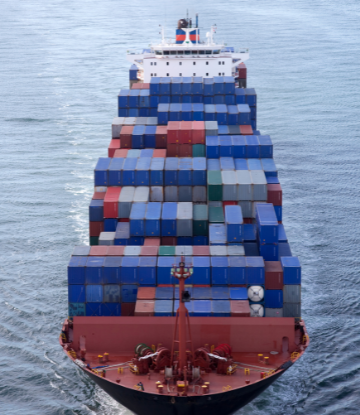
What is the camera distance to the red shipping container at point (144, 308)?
1204 inches

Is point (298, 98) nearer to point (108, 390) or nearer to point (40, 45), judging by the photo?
point (40, 45)

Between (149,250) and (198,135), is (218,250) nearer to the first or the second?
(149,250)

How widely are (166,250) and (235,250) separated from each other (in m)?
3.65

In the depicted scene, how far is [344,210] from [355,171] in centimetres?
957

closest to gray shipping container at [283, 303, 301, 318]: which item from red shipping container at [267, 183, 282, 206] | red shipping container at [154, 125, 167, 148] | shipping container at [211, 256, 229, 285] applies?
shipping container at [211, 256, 229, 285]

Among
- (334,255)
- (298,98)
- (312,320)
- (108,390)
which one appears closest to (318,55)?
(298,98)

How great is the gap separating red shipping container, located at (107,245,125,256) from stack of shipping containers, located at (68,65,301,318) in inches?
2.1

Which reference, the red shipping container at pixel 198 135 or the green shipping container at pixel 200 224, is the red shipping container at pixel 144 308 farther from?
the red shipping container at pixel 198 135

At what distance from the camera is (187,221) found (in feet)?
122

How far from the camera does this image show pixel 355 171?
217 ft

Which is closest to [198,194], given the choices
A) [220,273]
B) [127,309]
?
[220,273]

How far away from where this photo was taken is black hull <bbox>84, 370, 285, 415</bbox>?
90.7 feet

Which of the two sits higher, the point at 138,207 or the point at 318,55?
the point at 318,55

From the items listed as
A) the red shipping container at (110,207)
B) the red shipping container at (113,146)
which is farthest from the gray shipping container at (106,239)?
the red shipping container at (113,146)
